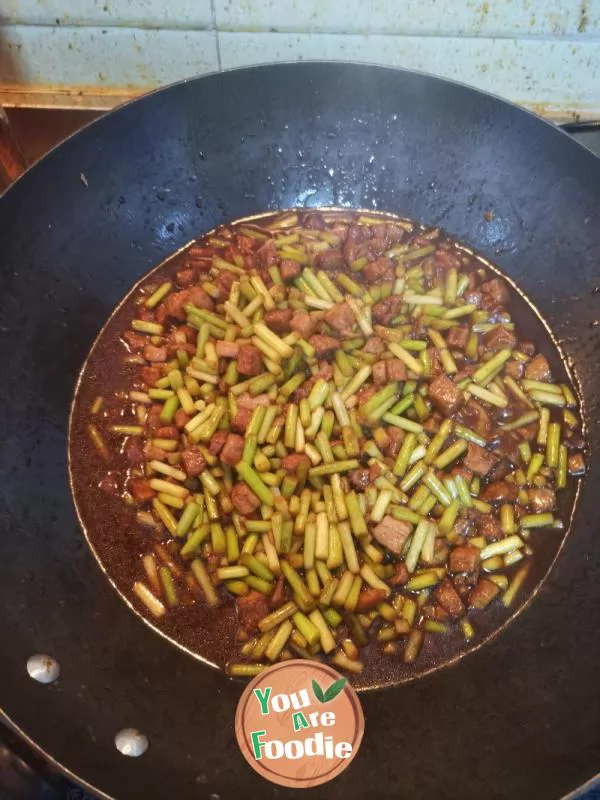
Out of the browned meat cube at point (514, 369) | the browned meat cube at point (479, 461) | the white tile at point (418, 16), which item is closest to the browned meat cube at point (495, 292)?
the browned meat cube at point (514, 369)

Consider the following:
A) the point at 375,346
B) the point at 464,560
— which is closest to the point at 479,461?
the point at 464,560

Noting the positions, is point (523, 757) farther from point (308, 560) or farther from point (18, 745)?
point (18, 745)

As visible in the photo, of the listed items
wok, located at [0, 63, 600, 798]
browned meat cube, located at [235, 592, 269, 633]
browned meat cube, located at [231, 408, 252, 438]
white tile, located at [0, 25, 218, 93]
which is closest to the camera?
wok, located at [0, 63, 600, 798]

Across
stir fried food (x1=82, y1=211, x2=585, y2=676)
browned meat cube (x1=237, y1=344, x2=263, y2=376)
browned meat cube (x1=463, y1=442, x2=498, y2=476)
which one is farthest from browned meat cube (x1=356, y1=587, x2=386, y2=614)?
browned meat cube (x1=237, y1=344, x2=263, y2=376)

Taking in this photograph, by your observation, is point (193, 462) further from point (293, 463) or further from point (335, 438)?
point (335, 438)

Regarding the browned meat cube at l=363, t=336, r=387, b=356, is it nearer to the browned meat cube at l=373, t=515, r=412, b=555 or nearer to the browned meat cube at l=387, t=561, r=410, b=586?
the browned meat cube at l=373, t=515, r=412, b=555
